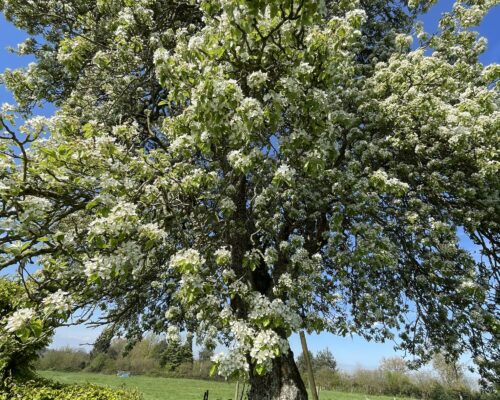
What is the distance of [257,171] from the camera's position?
8.12m

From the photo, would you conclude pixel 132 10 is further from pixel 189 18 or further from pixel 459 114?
pixel 459 114

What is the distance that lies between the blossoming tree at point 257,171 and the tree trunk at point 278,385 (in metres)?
0.05

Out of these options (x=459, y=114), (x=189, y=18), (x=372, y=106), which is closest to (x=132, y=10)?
(x=189, y=18)

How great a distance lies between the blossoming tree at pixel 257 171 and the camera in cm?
538

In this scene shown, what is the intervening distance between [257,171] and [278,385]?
5.56m

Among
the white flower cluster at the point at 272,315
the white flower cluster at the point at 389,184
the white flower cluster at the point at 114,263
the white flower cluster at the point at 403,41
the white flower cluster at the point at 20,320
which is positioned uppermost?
the white flower cluster at the point at 403,41

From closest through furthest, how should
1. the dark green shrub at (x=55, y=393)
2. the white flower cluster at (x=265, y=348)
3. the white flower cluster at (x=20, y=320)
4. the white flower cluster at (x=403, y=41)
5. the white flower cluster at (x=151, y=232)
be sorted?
1. the white flower cluster at (x=20, y=320)
2. the white flower cluster at (x=265, y=348)
3. the white flower cluster at (x=151, y=232)
4. the dark green shrub at (x=55, y=393)
5. the white flower cluster at (x=403, y=41)

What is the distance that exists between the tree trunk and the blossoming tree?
0.16ft

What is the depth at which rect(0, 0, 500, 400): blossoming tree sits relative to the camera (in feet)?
17.7

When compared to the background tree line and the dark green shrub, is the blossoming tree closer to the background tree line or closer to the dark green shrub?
the dark green shrub

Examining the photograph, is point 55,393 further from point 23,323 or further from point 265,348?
point 265,348

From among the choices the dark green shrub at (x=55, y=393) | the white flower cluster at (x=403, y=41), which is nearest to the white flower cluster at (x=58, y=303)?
the dark green shrub at (x=55, y=393)

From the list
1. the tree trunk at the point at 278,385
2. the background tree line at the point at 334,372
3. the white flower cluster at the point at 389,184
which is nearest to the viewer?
the white flower cluster at the point at 389,184

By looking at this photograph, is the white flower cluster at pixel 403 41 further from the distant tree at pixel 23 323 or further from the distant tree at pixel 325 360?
the distant tree at pixel 325 360
